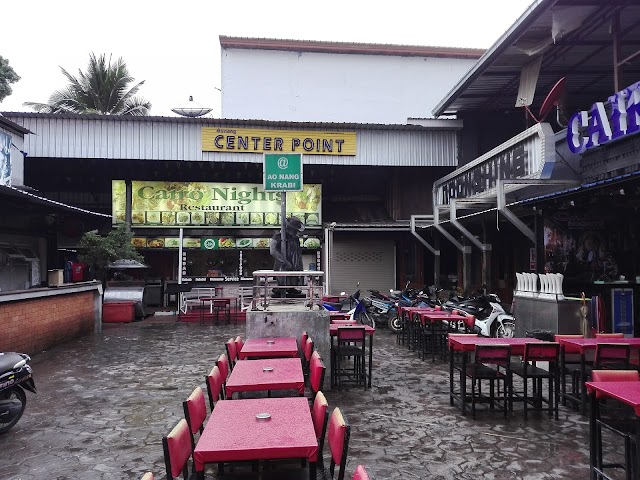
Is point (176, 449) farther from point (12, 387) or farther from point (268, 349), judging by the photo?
point (12, 387)

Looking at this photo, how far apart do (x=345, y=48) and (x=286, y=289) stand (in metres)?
20.9

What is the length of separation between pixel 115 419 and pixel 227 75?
79.4 feet

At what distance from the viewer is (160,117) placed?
20109mm

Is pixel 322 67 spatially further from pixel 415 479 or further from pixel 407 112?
pixel 415 479

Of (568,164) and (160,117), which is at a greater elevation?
(160,117)

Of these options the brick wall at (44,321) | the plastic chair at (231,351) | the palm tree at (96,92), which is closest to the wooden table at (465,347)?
the plastic chair at (231,351)

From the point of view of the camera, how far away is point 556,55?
14234 mm

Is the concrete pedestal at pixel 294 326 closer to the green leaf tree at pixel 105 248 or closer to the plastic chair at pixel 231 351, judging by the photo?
the plastic chair at pixel 231 351

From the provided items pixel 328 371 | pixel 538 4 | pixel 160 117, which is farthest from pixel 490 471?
pixel 160 117

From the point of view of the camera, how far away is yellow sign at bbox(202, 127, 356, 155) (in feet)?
67.5

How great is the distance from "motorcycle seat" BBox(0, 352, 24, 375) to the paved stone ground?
817 millimetres

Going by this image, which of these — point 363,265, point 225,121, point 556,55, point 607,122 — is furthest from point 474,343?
point 363,265

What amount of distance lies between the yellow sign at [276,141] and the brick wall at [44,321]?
8.37m

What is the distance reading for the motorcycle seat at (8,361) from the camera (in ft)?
20.6
